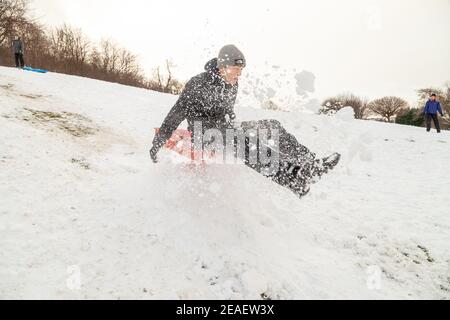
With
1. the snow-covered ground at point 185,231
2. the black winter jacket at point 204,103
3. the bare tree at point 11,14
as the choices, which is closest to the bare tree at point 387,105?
the bare tree at point 11,14

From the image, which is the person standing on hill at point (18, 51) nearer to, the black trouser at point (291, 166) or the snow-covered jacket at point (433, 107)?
the black trouser at point (291, 166)

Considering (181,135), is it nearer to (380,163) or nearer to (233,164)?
(233,164)

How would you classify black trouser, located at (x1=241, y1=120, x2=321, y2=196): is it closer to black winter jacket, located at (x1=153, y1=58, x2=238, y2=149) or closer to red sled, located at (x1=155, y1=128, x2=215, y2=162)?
black winter jacket, located at (x1=153, y1=58, x2=238, y2=149)

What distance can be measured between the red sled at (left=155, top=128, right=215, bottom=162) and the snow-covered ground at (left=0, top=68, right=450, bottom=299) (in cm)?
16

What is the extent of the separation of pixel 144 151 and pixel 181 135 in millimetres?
2198

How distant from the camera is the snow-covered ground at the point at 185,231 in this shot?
2645 mm

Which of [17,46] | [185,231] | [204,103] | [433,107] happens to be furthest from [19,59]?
[433,107]

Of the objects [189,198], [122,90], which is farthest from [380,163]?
[122,90]

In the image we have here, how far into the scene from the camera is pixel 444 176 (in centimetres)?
838

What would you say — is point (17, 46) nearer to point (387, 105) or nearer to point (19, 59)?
point (19, 59)

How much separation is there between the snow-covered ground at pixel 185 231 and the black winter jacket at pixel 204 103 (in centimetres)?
56

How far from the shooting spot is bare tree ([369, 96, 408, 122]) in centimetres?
5362

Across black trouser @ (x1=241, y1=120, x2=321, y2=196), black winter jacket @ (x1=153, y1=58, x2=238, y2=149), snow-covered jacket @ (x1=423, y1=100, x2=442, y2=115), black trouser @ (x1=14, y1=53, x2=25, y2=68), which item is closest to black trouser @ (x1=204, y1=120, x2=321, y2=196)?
black trouser @ (x1=241, y1=120, x2=321, y2=196)

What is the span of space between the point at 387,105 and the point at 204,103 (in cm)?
5887
